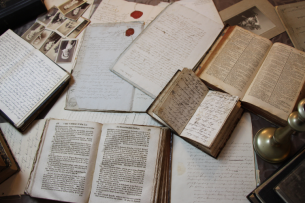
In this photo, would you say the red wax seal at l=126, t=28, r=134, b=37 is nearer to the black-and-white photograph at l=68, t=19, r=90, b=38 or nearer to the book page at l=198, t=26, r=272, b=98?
the black-and-white photograph at l=68, t=19, r=90, b=38

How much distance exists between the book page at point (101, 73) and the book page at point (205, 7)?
10.5 inches

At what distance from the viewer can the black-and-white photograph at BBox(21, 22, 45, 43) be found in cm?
98

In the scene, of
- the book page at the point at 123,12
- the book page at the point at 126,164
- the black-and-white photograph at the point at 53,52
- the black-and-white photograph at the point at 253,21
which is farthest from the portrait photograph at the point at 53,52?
the black-and-white photograph at the point at 253,21

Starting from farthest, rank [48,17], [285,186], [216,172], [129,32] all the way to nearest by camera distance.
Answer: [48,17] < [129,32] < [216,172] < [285,186]

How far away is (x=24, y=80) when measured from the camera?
0.85 metres

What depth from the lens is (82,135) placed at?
0.72 metres

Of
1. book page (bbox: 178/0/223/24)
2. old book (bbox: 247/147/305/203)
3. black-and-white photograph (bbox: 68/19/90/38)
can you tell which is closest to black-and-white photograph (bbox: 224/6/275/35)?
book page (bbox: 178/0/223/24)

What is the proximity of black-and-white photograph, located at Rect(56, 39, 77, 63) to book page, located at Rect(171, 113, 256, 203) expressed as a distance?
0.65m

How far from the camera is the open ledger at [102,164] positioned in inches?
25.3

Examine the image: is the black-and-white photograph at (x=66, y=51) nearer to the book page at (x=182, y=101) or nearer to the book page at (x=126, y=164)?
the book page at (x=126, y=164)

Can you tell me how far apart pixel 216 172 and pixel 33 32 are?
43.3 inches

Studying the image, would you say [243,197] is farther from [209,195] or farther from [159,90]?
[159,90]

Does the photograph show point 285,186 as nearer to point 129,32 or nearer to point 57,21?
point 129,32

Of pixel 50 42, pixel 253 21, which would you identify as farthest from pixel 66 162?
pixel 253 21
